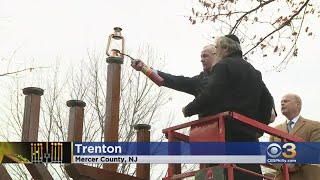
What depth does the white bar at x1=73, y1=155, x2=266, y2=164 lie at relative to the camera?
4.52 meters

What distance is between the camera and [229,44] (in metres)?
4.89

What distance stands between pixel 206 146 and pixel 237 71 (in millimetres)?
734

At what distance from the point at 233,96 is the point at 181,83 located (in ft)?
4.68

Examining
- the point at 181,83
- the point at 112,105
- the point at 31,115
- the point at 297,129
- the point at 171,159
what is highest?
the point at 181,83

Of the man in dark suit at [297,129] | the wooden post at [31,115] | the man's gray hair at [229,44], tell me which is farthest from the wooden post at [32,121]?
the man in dark suit at [297,129]

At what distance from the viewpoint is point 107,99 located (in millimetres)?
6238

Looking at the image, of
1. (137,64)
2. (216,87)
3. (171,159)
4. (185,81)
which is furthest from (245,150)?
(137,64)

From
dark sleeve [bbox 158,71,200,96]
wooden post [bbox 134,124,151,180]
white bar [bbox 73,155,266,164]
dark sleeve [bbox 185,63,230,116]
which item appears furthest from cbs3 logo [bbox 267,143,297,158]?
wooden post [bbox 134,124,151,180]

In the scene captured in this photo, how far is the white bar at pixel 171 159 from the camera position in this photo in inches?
178

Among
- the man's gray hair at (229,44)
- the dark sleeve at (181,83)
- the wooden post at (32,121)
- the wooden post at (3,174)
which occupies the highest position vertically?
the man's gray hair at (229,44)

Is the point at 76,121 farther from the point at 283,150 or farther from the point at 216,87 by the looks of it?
the point at 283,150

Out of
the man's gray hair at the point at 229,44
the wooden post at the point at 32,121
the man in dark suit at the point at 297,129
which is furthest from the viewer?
the wooden post at the point at 32,121

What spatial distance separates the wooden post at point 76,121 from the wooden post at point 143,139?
1.18 meters

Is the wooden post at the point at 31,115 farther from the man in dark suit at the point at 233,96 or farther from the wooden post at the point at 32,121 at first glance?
the man in dark suit at the point at 233,96
